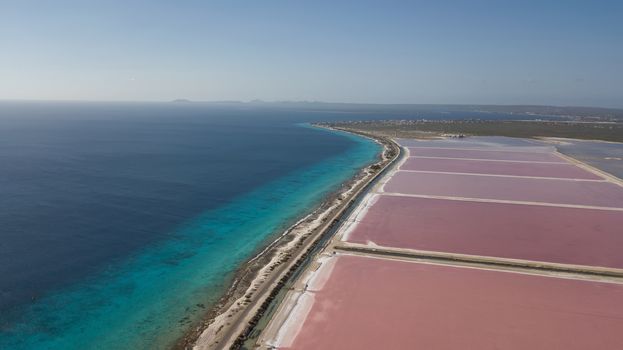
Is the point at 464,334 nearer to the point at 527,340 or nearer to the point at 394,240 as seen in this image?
the point at 527,340

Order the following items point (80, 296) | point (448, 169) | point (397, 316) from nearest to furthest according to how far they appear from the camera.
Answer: point (397, 316), point (80, 296), point (448, 169)

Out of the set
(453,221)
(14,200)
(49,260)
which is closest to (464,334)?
(453,221)

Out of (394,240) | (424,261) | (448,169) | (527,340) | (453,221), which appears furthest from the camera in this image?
(448,169)

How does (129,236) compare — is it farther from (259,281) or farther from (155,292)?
(259,281)

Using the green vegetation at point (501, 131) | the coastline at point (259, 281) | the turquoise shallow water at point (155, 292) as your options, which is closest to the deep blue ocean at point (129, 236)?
the turquoise shallow water at point (155, 292)

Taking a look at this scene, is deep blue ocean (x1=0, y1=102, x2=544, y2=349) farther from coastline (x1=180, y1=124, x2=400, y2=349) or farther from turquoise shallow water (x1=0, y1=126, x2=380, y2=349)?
coastline (x1=180, y1=124, x2=400, y2=349)

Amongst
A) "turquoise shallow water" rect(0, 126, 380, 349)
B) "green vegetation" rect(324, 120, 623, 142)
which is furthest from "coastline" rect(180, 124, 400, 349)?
"green vegetation" rect(324, 120, 623, 142)
